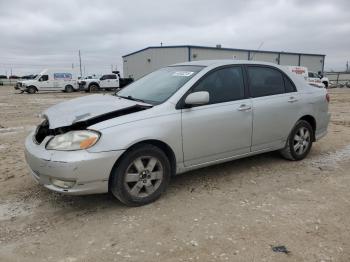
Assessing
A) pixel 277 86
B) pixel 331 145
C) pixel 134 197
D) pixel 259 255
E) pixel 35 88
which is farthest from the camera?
pixel 35 88

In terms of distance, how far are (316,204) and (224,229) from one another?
4.14ft

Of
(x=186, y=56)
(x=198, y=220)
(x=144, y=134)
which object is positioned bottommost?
(x=198, y=220)

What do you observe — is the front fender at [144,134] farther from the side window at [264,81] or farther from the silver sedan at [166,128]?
the side window at [264,81]

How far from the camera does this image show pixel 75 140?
12.0 feet

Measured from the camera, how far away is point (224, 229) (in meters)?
3.47

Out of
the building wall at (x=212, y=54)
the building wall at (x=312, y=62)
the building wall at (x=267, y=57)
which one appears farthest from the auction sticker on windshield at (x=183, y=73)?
the building wall at (x=312, y=62)

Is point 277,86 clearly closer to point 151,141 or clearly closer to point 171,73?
point 171,73

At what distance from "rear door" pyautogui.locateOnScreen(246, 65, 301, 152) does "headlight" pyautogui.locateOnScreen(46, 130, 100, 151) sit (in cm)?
229

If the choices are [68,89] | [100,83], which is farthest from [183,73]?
[68,89]

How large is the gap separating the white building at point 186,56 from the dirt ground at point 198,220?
3283cm

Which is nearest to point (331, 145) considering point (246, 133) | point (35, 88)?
point (246, 133)

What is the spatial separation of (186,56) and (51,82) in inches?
567

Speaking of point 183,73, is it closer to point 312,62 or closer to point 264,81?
point 264,81

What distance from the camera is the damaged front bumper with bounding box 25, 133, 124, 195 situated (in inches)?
140
